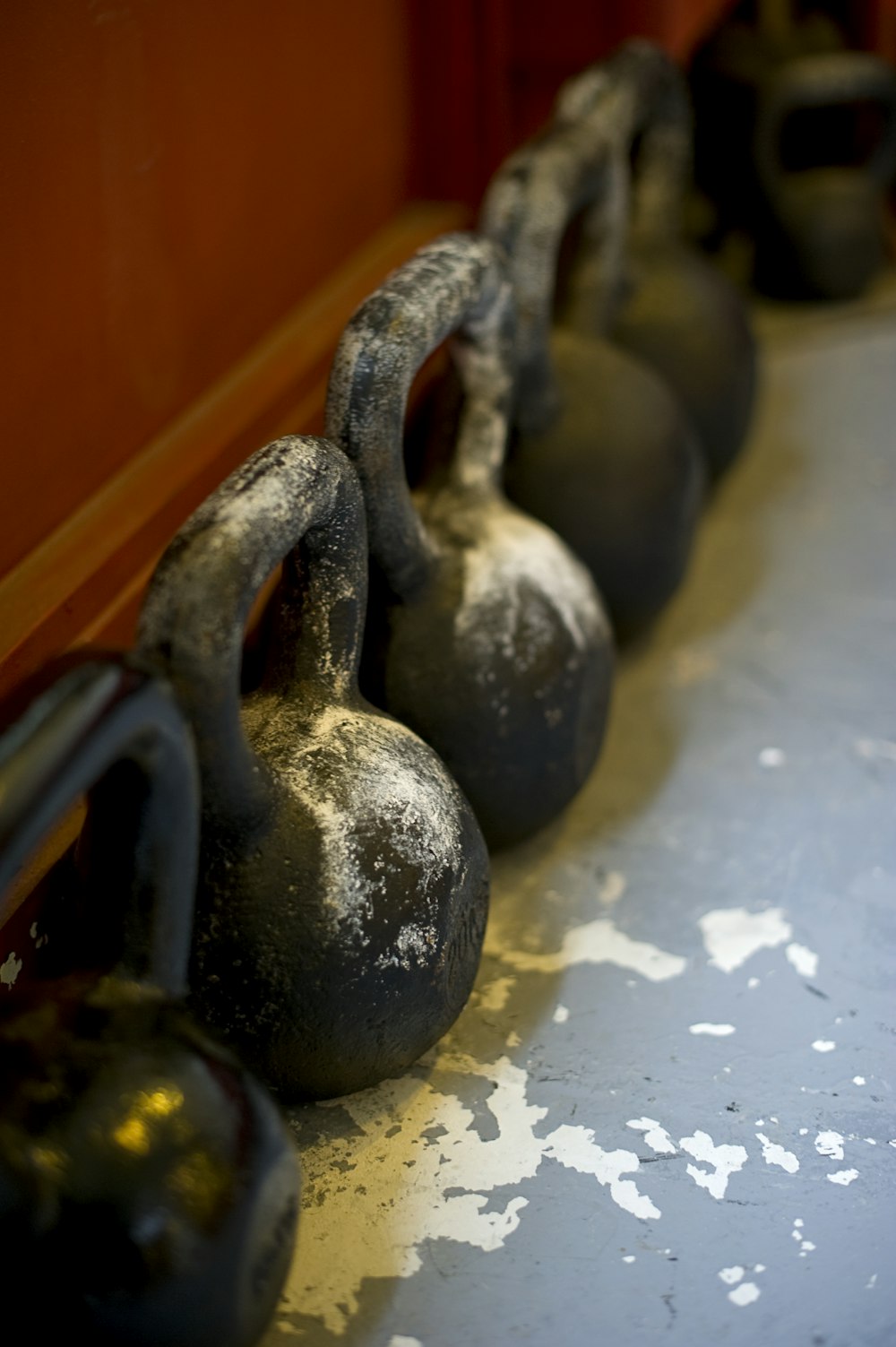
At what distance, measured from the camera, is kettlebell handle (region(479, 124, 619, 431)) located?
1620 millimetres

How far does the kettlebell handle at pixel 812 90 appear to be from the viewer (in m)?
2.57

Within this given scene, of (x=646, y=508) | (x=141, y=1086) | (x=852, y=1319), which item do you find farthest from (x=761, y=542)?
(x=141, y=1086)

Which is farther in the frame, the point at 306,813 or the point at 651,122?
the point at 651,122

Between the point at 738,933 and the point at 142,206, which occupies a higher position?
the point at 142,206

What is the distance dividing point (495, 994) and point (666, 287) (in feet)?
3.80

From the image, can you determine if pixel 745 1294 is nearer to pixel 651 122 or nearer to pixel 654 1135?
pixel 654 1135

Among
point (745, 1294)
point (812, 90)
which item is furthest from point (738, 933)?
point (812, 90)

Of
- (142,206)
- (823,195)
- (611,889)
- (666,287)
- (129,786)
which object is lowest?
(611,889)

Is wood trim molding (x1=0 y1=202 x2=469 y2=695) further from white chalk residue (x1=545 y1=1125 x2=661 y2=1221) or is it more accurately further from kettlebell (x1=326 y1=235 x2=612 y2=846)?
white chalk residue (x1=545 y1=1125 x2=661 y2=1221)

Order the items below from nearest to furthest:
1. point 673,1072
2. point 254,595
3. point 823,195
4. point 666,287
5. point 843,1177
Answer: point 254,595, point 843,1177, point 673,1072, point 666,287, point 823,195

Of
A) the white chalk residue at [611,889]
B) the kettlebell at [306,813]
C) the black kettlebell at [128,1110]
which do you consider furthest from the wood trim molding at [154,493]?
the white chalk residue at [611,889]

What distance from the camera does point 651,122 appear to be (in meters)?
2.14

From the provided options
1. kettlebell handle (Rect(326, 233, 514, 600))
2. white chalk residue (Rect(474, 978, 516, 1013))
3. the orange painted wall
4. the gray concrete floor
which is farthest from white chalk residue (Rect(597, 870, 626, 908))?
the orange painted wall

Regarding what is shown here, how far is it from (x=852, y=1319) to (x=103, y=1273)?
535 millimetres
